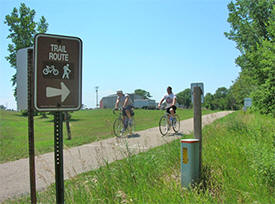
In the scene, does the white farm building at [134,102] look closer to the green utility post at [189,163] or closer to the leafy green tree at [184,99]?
the leafy green tree at [184,99]

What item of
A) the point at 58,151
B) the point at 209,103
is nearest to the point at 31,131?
the point at 58,151

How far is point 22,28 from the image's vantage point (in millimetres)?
11523

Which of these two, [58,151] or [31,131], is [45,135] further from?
[58,151]

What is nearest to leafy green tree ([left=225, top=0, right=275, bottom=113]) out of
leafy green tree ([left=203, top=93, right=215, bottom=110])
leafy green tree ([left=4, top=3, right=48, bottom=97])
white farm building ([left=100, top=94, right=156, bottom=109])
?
leafy green tree ([left=4, top=3, right=48, bottom=97])

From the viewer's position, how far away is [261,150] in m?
3.60

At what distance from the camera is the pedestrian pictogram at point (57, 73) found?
2.35 m

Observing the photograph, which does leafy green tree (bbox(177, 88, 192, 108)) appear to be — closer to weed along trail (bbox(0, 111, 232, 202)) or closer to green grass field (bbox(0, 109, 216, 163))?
green grass field (bbox(0, 109, 216, 163))

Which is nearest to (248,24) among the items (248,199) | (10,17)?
(248,199)

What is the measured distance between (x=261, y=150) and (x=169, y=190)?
4.56 ft

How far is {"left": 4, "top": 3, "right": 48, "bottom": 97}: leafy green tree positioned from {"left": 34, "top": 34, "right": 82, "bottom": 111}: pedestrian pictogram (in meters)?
9.33

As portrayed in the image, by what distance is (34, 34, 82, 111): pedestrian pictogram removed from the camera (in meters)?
2.35

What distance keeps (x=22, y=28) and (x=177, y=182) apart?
1041 centimetres

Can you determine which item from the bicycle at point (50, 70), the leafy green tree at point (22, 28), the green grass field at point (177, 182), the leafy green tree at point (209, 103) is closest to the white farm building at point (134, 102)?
the leafy green tree at point (209, 103)

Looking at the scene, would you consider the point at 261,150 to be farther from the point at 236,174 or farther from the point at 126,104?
the point at 126,104
